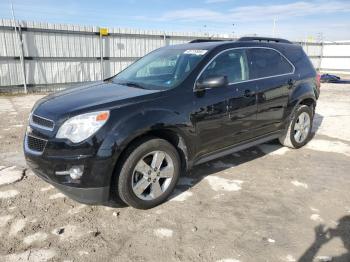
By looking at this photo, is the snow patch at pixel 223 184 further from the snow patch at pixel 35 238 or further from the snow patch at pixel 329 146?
the snow patch at pixel 329 146

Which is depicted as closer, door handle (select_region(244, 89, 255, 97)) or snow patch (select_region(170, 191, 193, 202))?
snow patch (select_region(170, 191, 193, 202))

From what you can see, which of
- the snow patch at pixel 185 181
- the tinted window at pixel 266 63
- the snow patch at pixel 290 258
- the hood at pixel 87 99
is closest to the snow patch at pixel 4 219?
the hood at pixel 87 99

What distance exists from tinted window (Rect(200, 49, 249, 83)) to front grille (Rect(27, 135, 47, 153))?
190 centimetres

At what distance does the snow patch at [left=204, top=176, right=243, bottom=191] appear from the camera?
4000 mm

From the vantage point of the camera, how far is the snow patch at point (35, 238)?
2902 millimetres

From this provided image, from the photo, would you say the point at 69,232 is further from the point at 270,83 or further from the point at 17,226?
the point at 270,83

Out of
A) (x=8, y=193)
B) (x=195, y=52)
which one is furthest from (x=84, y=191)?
(x=195, y=52)

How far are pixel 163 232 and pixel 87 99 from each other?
1.59 metres

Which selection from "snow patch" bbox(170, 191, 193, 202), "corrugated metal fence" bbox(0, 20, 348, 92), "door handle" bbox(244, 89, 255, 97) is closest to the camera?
"snow patch" bbox(170, 191, 193, 202)

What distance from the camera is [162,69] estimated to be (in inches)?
167

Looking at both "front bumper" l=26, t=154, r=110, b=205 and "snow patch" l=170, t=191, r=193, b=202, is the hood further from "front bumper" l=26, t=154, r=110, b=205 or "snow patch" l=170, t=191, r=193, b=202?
"snow patch" l=170, t=191, r=193, b=202

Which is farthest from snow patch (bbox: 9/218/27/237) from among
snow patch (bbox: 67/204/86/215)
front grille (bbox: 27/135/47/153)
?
front grille (bbox: 27/135/47/153)

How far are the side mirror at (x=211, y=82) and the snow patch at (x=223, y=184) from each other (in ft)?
4.20

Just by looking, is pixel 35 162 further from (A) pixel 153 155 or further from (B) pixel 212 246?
(B) pixel 212 246
